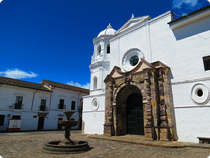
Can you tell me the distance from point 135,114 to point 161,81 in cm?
305

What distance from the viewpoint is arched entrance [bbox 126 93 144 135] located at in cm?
1030

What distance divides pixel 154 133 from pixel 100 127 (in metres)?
4.95

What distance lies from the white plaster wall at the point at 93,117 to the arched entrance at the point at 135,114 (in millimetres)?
2220

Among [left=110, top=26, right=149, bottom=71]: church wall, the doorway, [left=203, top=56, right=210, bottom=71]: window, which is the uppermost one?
[left=110, top=26, right=149, bottom=71]: church wall

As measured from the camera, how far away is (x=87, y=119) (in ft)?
44.1

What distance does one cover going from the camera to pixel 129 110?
11.2 m

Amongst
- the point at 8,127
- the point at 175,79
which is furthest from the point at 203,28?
the point at 8,127

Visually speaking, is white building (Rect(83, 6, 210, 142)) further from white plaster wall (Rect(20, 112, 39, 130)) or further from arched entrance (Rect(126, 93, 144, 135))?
white plaster wall (Rect(20, 112, 39, 130))

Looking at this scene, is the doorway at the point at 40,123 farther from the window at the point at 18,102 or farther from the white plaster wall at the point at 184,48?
the white plaster wall at the point at 184,48

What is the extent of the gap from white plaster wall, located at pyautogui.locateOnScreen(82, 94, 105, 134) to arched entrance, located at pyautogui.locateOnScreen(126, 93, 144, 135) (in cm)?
222

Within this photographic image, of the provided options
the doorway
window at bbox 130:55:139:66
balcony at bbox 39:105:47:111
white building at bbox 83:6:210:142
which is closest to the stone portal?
white building at bbox 83:6:210:142

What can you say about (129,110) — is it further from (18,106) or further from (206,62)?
(18,106)

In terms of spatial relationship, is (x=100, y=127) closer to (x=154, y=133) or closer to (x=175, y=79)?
(x=154, y=133)

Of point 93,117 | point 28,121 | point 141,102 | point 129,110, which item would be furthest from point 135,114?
point 28,121
